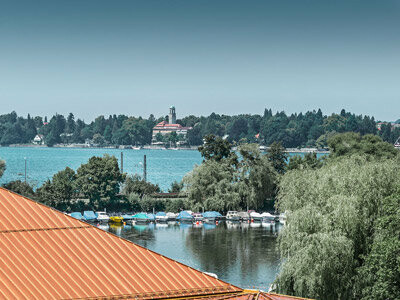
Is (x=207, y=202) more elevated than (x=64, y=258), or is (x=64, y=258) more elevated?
(x=64, y=258)

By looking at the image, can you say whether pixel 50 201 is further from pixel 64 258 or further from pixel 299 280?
pixel 64 258

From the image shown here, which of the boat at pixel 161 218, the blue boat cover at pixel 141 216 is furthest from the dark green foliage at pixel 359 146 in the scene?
the blue boat cover at pixel 141 216

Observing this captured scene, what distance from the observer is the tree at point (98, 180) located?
244 feet

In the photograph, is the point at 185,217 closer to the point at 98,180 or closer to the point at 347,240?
the point at 98,180

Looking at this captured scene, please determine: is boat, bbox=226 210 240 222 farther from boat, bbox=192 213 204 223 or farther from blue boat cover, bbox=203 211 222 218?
boat, bbox=192 213 204 223

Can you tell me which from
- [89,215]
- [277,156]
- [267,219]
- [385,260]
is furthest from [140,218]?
[385,260]

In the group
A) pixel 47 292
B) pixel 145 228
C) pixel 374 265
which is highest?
pixel 47 292

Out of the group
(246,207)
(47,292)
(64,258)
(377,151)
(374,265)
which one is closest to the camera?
(47,292)

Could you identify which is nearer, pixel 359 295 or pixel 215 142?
pixel 359 295

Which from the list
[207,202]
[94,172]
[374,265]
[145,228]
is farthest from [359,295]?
[94,172]

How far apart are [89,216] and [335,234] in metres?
42.6

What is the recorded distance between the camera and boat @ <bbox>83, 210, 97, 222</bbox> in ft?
223

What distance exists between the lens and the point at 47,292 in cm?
1500

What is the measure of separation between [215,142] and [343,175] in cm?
4725
